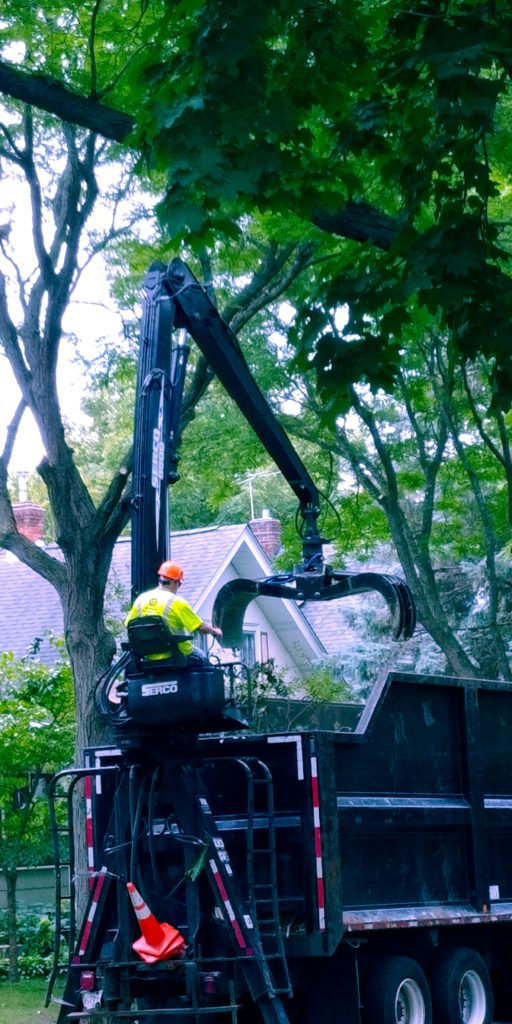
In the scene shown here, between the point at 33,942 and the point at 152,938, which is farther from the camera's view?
the point at 33,942

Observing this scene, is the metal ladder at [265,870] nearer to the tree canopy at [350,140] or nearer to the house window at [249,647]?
the tree canopy at [350,140]

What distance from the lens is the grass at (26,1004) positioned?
13969mm

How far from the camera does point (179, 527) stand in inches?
1861

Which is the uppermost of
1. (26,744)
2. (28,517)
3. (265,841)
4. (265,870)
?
(28,517)

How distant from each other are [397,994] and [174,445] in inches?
164

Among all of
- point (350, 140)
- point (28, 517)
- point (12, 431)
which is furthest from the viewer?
point (28, 517)

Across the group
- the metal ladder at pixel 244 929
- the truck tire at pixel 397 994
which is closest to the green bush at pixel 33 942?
the truck tire at pixel 397 994

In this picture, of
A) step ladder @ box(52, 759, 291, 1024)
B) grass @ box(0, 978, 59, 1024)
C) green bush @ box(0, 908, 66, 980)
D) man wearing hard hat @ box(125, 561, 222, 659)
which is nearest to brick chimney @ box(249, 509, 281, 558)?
green bush @ box(0, 908, 66, 980)

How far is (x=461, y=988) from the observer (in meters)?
10.8

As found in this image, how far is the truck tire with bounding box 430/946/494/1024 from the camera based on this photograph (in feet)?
34.3

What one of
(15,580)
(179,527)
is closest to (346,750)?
(15,580)

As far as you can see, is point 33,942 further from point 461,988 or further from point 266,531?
point 266,531

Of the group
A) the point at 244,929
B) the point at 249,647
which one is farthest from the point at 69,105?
the point at 249,647

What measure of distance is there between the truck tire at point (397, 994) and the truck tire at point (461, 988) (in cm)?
20
